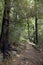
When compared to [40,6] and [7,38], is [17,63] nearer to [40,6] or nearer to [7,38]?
[7,38]

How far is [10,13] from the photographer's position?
1464 cm

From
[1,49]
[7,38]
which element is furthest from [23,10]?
[1,49]

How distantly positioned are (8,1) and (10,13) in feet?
5.28

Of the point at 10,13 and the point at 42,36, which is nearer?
the point at 10,13

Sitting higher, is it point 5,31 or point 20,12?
point 20,12

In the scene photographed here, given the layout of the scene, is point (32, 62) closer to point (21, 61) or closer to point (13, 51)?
point (21, 61)

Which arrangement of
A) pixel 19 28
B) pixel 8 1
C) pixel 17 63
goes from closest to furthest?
pixel 17 63
pixel 8 1
pixel 19 28

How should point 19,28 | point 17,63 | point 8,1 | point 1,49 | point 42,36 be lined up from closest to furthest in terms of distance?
point 17,63 → point 8,1 → point 1,49 → point 19,28 → point 42,36

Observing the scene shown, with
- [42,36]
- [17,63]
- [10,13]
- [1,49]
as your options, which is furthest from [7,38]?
[42,36]

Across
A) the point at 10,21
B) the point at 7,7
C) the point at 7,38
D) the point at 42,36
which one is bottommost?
the point at 42,36

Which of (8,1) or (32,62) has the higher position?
(8,1)

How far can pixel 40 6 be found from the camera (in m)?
13.9

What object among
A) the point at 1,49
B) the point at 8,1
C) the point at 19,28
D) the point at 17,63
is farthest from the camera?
the point at 19,28

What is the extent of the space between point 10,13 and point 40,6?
8.00 ft
